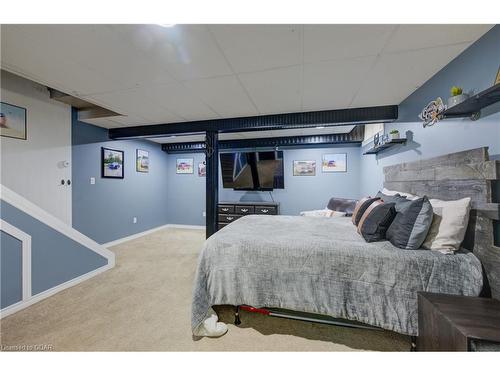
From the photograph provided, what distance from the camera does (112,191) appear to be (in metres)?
4.08

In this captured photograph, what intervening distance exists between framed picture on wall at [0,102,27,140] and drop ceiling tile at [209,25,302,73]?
114 inches

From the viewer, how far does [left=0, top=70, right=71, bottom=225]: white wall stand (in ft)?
8.09

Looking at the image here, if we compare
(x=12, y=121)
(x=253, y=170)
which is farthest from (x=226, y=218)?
(x=12, y=121)

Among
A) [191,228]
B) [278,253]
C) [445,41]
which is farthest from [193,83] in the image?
[191,228]

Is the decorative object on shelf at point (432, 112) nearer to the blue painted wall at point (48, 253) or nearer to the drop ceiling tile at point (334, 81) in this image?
the drop ceiling tile at point (334, 81)

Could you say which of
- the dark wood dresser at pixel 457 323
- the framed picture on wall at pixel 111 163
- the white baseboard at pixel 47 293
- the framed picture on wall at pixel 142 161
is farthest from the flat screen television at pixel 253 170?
the dark wood dresser at pixel 457 323

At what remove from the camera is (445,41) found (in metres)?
1.43

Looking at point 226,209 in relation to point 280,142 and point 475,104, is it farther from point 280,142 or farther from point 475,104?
point 475,104

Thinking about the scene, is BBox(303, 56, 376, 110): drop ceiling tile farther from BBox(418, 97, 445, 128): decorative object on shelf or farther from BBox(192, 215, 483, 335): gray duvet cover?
BBox(192, 215, 483, 335): gray duvet cover

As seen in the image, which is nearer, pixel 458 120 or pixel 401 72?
pixel 458 120

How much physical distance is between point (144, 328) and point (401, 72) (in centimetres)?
330
